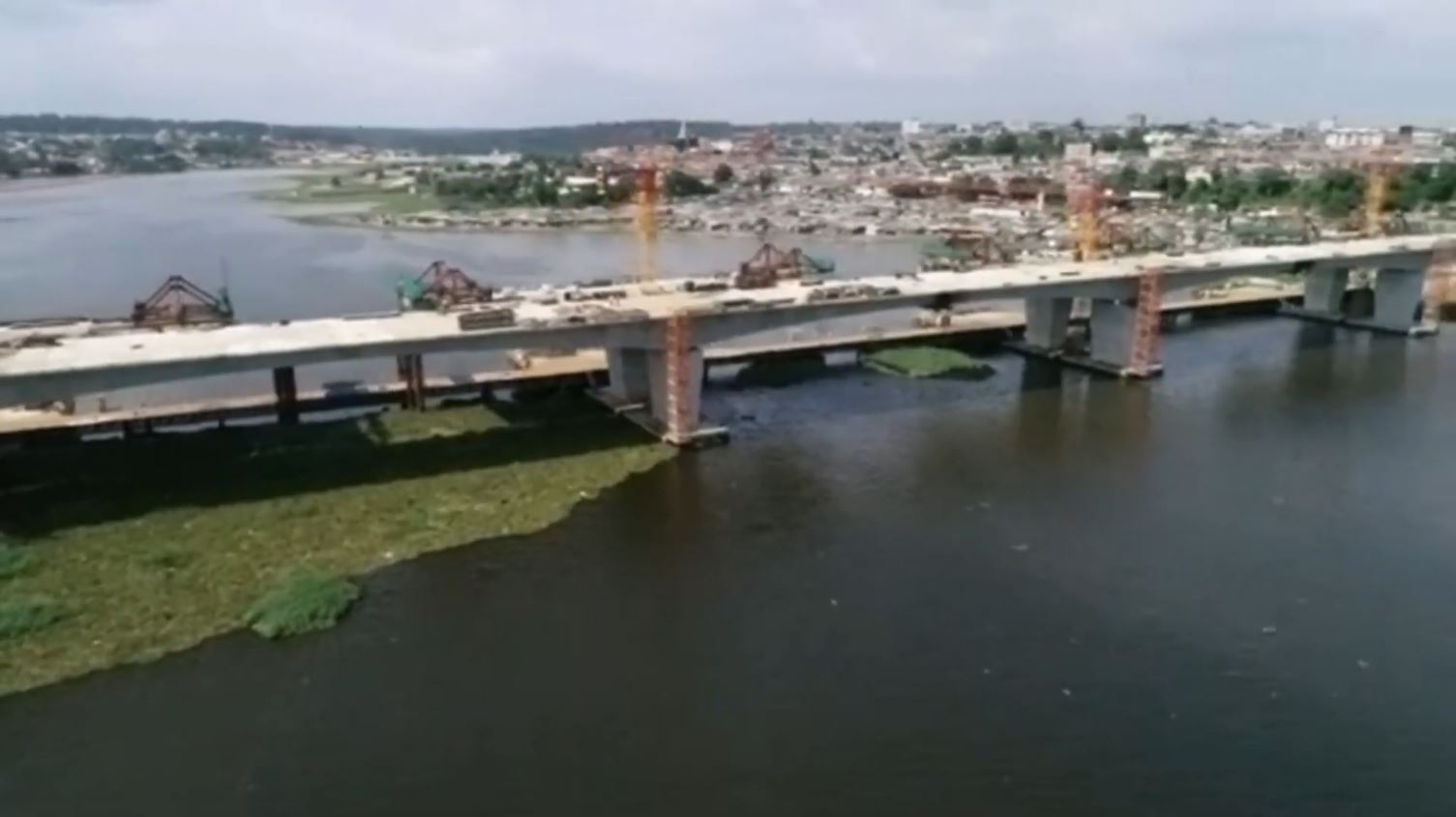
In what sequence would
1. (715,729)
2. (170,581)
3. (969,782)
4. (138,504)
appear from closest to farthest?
(969,782) < (715,729) < (170,581) < (138,504)

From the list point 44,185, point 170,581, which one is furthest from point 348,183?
point 170,581

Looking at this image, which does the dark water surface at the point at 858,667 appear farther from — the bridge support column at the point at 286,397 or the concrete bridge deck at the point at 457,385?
the bridge support column at the point at 286,397

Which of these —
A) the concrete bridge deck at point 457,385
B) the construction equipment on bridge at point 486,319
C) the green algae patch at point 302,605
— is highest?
the construction equipment on bridge at point 486,319

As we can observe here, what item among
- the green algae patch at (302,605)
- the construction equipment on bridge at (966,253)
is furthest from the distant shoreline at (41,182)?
the green algae patch at (302,605)

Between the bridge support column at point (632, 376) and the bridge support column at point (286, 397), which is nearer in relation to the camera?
the bridge support column at point (286, 397)

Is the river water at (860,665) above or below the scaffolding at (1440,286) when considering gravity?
below

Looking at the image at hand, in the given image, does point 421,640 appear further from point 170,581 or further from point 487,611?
point 170,581

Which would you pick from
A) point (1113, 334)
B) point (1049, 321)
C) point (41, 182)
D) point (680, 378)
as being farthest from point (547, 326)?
point (41, 182)
